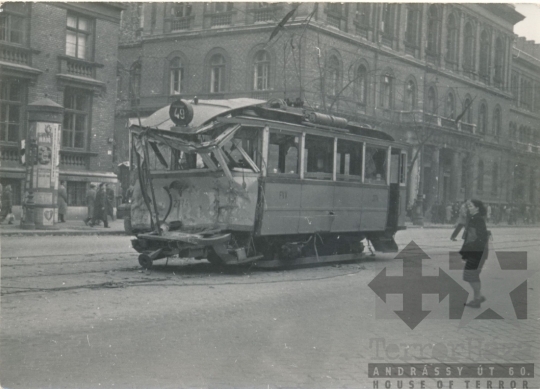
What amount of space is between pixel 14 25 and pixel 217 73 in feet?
34.5

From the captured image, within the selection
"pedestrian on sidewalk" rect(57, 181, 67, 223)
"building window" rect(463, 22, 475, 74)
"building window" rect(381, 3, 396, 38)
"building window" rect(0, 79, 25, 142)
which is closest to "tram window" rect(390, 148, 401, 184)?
"building window" rect(463, 22, 475, 74)

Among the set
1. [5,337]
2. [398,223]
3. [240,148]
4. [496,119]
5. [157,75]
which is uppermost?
[157,75]

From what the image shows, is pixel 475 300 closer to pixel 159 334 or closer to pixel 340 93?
pixel 159 334

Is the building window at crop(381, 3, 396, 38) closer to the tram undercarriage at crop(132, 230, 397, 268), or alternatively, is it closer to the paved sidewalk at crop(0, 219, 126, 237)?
the tram undercarriage at crop(132, 230, 397, 268)

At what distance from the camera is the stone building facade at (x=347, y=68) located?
23.4 metres

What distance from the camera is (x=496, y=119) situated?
896 inches

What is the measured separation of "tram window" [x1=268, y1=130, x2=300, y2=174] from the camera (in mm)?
11680

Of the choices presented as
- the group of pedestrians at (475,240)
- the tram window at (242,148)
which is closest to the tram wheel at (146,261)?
Result: the tram window at (242,148)

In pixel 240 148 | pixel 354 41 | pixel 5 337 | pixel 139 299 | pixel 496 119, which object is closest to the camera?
pixel 5 337

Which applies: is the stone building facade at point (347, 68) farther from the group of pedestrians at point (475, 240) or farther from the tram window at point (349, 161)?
the group of pedestrians at point (475, 240)

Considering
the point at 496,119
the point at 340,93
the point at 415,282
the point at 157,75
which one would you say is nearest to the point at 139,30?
the point at 157,75

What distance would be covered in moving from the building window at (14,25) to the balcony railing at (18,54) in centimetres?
26

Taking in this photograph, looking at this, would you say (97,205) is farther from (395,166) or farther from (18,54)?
(395,166)

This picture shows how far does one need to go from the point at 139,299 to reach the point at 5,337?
7.99ft
